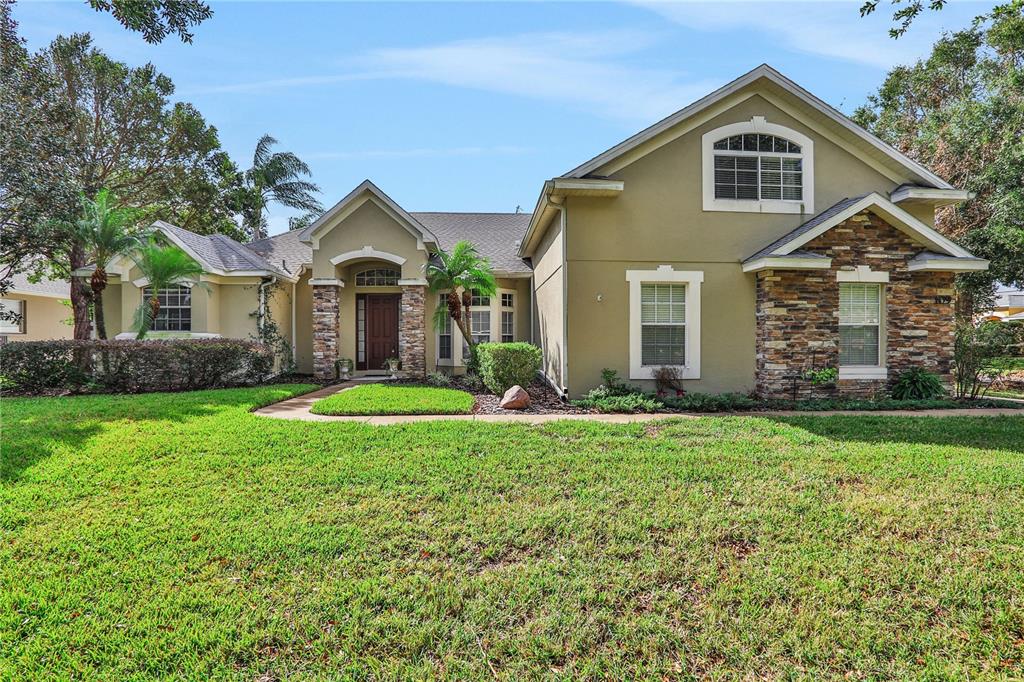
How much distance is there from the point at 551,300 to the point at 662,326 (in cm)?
277

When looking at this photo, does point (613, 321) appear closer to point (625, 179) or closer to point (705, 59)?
point (625, 179)

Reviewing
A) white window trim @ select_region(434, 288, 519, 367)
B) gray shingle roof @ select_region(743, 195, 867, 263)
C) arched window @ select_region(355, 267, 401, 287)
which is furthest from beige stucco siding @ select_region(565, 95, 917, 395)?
arched window @ select_region(355, 267, 401, 287)

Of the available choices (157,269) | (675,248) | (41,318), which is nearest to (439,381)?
(675,248)

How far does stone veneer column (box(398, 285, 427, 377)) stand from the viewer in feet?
47.0

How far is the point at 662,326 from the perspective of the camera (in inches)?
415

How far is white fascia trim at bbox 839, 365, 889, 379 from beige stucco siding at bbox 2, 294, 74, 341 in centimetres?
2937

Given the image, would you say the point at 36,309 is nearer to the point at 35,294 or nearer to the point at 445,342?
the point at 35,294

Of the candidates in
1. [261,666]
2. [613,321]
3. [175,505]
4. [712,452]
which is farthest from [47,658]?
[613,321]

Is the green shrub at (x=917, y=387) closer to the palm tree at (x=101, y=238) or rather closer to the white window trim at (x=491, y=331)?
the white window trim at (x=491, y=331)

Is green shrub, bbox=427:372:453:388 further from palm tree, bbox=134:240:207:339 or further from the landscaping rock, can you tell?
palm tree, bbox=134:240:207:339

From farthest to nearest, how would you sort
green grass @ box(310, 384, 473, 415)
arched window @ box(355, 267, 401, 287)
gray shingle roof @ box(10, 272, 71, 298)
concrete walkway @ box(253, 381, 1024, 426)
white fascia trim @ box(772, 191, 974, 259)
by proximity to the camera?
gray shingle roof @ box(10, 272, 71, 298) < arched window @ box(355, 267, 401, 287) < white fascia trim @ box(772, 191, 974, 259) < green grass @ box(310, 384, 473, 415) < concrete walkway @ box(253, 381, 1024, 426)

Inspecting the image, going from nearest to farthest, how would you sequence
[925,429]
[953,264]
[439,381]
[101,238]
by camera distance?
1. [925,429]
2. [953,264]
3. [101,238]
4. [439,381]

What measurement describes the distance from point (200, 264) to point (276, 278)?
1.95m

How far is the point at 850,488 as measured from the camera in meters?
5.33
